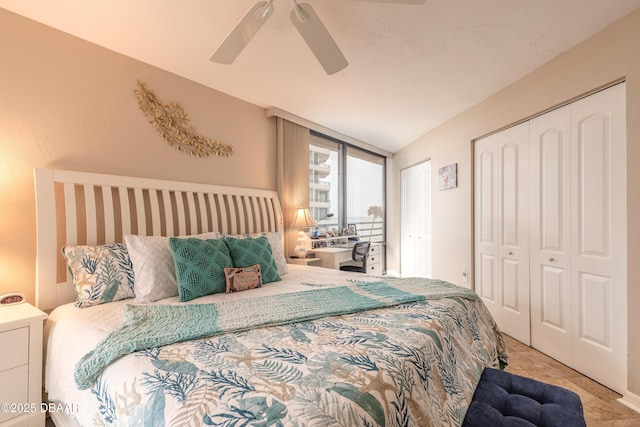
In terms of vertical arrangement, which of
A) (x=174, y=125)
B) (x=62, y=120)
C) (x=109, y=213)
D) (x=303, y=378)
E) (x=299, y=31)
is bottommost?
(x=303, y=378)

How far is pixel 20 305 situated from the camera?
5.52ft

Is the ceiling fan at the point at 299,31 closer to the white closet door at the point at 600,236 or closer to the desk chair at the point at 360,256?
the white closet door at the point at 600,236

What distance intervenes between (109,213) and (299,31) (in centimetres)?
173

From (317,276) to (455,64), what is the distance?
2.09 m

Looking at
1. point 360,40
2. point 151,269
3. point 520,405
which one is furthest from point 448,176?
point 151,269

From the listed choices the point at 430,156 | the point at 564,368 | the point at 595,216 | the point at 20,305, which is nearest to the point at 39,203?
the point at 20,305

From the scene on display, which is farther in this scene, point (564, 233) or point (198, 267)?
point (564, 233)

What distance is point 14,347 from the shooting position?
146 centimetres

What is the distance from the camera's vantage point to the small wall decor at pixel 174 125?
7.93 ft

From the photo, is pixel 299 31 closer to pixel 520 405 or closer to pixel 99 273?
pixel 99 273

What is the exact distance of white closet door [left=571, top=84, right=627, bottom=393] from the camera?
6.63 feet

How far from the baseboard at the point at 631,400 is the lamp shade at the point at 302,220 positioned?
2.83 m

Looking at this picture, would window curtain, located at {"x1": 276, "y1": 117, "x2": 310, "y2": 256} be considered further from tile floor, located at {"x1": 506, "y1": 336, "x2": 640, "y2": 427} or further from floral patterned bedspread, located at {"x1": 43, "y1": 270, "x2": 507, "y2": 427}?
tile floor, located at {"x1": 506, "y1": 336, "x2": 640, "y2": 427}

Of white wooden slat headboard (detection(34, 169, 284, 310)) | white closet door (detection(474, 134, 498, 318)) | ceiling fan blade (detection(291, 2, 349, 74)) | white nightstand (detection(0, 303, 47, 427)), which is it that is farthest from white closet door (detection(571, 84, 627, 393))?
white nightstand (detection(0, 303, 47, 427))
